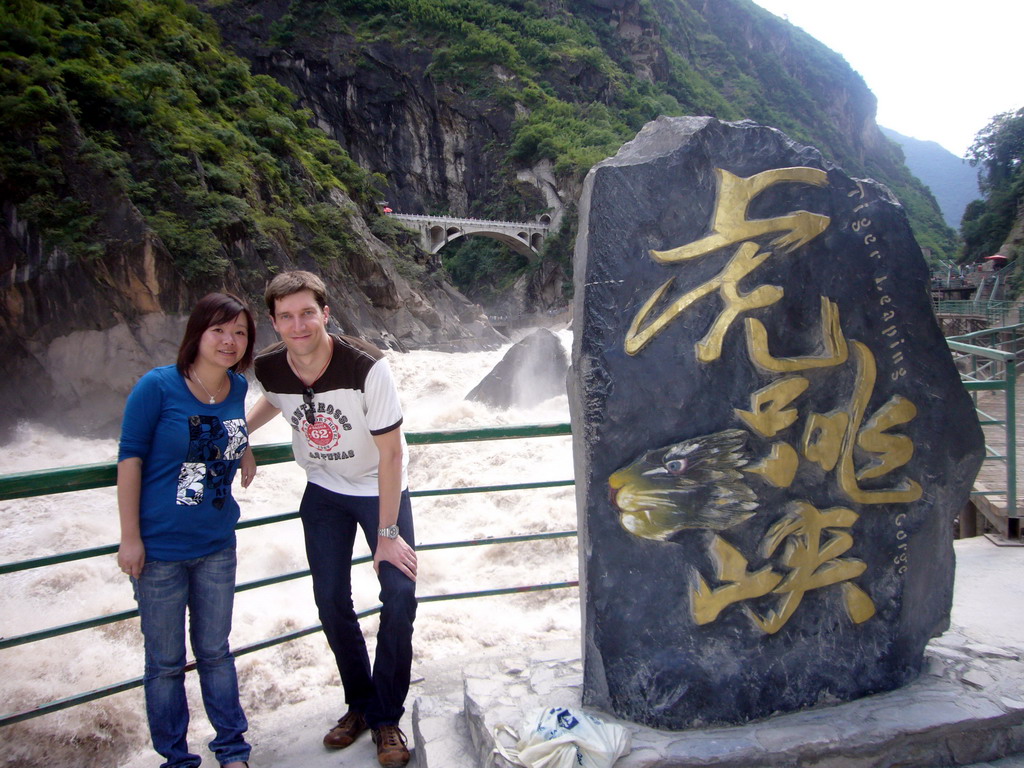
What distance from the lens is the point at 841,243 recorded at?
5.66 ft

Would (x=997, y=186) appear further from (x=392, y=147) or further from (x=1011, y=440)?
(x=392, y=147)

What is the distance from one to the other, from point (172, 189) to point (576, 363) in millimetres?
13775

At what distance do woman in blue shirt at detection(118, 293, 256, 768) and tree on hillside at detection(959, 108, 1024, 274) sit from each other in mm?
23717

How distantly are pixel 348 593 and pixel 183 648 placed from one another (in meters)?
0.38

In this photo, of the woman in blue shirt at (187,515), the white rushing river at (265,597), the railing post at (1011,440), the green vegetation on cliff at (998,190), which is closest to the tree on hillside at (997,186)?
the green vegetation on cliff at (998,190)

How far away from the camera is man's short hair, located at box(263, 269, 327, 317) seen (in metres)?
1.55

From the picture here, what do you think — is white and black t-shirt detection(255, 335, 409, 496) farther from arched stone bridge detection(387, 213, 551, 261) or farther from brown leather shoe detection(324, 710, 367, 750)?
arched stone bridge detection(387, 213, 551, 261)

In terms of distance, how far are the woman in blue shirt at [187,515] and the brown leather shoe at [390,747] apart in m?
0.31

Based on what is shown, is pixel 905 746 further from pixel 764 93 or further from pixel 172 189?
pixel 764 93

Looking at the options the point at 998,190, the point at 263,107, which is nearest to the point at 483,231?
the point at 263,107

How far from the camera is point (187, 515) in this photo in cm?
147

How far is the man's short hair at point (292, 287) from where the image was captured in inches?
60.9

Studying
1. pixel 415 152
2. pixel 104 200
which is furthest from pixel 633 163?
pixel 415 152

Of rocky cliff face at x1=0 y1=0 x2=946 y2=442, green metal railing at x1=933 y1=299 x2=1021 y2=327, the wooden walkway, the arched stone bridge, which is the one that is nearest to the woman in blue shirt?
the wooden walkway
